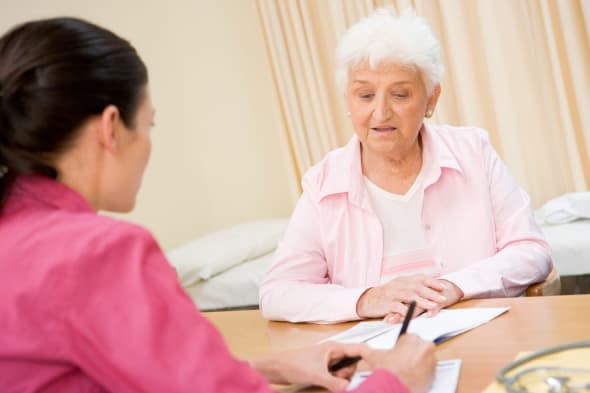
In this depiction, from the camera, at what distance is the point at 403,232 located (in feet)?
7.41

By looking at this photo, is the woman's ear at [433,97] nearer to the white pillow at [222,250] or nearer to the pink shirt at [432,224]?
the pink shirt at [432,224]

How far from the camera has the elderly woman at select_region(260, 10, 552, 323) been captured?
7.27 ft

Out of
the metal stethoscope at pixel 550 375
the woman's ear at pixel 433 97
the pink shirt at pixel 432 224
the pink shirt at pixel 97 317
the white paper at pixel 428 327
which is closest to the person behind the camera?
the pink shirt at pixel 97 317

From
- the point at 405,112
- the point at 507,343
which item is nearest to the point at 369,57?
the point at 405,112

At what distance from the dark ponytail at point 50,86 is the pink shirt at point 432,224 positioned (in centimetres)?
112

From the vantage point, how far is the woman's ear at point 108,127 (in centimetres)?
107

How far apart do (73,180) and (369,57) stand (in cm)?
129

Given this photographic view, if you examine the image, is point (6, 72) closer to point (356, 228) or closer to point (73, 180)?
point (73, 180)

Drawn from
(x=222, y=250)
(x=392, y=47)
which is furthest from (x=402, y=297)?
(x=222, y=250)

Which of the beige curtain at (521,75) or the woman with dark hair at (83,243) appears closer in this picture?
the woman with dark hair at (83,243)

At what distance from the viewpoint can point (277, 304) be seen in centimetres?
208

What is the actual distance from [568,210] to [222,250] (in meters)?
1.49

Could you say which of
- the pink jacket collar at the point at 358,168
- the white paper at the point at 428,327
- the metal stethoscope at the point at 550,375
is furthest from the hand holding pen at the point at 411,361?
the pink jacket collar at the point at 358,168

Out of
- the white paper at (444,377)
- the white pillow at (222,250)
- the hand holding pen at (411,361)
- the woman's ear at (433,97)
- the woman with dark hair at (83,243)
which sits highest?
the woman with dark hair at (83,243)
